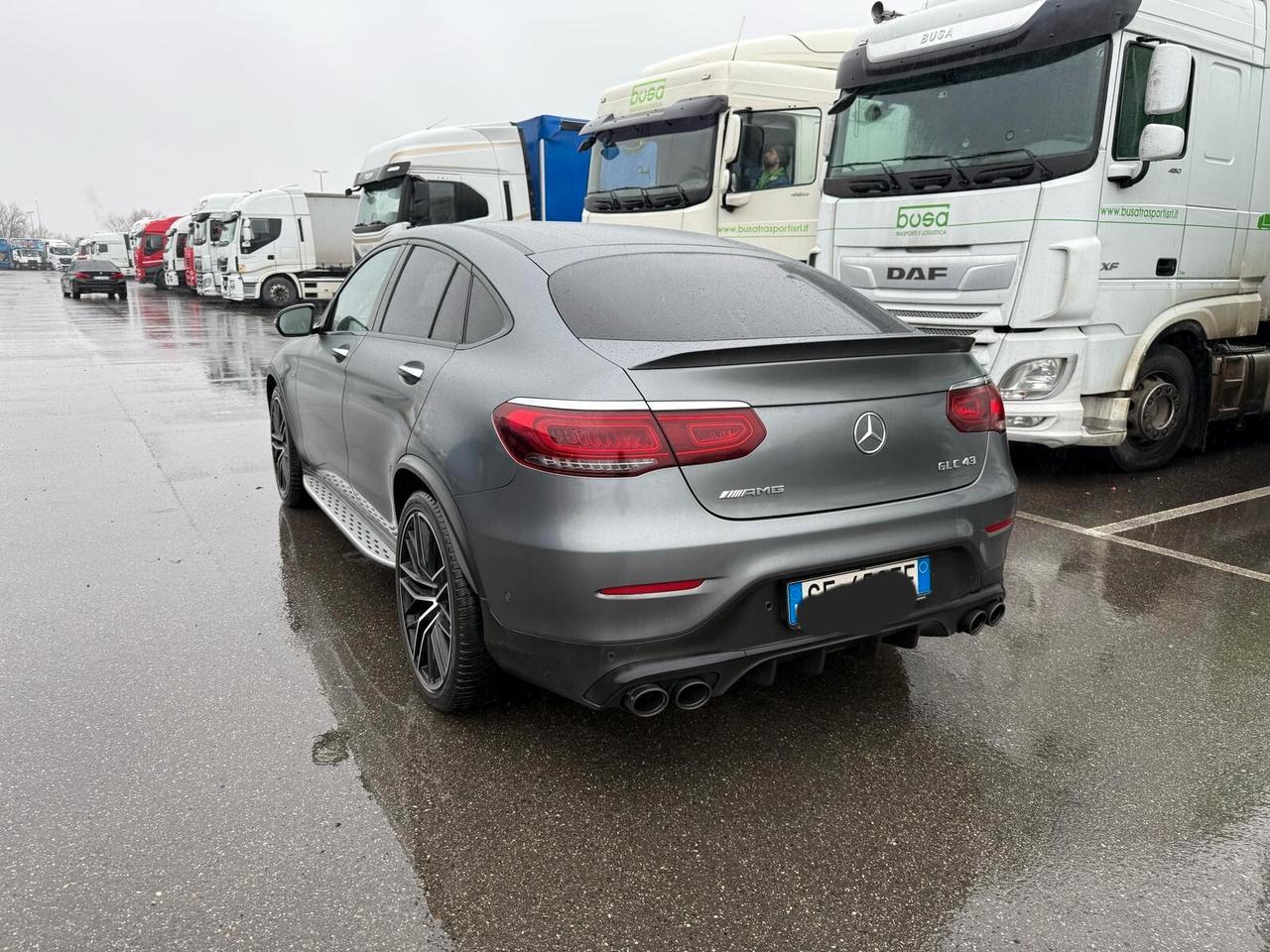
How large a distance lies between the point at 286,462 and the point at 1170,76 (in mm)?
5686

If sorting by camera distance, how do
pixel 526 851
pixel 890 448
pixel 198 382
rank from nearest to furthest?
pixel 526 851 → pixel 890 448 → pixel 198 382

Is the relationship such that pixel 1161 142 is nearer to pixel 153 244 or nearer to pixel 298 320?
pixel 298 320

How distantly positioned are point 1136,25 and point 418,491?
5.31m

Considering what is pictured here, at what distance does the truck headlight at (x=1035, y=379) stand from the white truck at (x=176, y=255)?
35.6 metres

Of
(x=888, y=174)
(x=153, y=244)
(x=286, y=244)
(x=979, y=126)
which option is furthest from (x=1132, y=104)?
(x=153, y=244)

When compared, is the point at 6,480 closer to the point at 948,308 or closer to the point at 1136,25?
the point at 948,308

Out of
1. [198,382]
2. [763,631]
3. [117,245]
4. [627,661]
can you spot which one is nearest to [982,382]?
[763,631]

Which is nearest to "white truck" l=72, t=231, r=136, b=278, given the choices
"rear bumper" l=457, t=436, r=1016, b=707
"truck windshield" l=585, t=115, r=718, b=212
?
"truck windshield" l=585, t=115, r=718, b=212

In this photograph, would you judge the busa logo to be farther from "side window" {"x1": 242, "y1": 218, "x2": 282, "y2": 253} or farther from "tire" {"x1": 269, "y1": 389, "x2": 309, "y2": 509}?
"side window" {"x1": 242, "y1": 218, "x2": 282, "y2": 253}

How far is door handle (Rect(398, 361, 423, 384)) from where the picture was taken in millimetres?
3366

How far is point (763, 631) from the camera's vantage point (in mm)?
2605

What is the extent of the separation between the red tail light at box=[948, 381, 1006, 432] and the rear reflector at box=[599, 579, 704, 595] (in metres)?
1.06

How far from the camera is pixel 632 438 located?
249 centimetres

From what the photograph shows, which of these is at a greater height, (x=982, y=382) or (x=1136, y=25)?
(x=1136, y=25)
